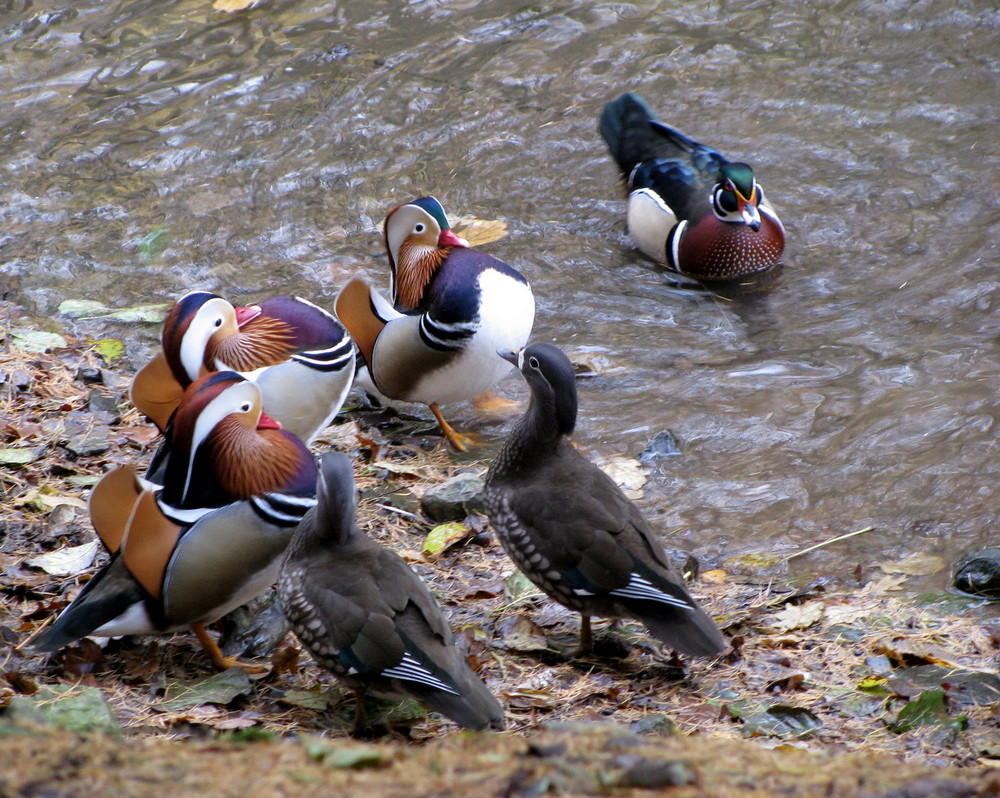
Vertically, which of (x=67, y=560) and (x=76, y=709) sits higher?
(x=76, y=709)

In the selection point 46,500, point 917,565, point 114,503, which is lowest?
point 917,565

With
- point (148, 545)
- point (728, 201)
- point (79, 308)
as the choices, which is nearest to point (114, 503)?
point (148, 545)

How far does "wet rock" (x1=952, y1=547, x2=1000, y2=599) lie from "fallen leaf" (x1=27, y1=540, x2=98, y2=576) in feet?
9.52

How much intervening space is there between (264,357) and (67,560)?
101 cm

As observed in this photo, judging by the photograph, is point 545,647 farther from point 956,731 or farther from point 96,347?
point 96,347

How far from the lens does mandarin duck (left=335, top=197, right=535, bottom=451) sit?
470cm

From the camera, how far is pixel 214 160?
7234 mm

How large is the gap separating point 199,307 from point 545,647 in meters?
1.76

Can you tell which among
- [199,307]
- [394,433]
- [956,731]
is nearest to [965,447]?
[956,731]

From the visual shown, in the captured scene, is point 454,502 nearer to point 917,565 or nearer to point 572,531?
point 572,531

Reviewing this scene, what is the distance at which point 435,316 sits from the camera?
473 centimetres

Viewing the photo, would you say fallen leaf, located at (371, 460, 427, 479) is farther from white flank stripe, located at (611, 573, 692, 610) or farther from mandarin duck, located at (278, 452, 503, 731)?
white flank stripe, located at (611, 573, 692, 610)

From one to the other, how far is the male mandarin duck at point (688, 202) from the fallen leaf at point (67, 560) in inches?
153

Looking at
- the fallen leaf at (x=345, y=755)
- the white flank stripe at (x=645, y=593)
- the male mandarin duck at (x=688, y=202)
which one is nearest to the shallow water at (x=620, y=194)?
the male mandarin duck at (x=688, y=202)
